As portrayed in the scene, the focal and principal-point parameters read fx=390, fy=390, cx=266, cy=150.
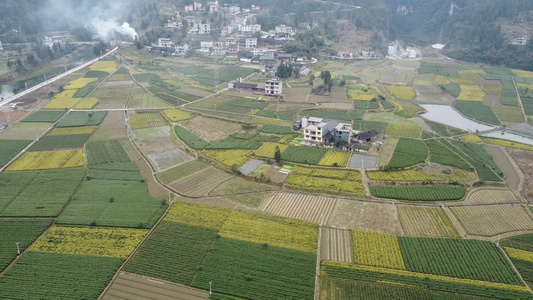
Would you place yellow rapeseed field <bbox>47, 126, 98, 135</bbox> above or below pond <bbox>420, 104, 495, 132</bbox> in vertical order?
below

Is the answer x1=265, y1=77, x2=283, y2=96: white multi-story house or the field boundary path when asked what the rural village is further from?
the field boundary path

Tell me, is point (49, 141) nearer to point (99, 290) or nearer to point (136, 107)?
point (136, 107)

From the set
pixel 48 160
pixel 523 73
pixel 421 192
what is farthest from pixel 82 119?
pixel 523 73

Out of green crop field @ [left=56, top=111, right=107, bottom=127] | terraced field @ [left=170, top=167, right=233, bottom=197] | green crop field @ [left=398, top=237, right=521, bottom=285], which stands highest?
green crop field @ [left=56, top=111, right=107, bottom=127]

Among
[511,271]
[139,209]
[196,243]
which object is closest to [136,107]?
[139,209]

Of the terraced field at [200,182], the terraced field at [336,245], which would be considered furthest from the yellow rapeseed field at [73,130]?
the terraced field at [336,245]

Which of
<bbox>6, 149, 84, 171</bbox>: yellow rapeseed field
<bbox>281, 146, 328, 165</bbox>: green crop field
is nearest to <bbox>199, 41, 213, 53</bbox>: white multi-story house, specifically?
<bbox>6, 149, 84, 171</bbox>: yellow rapeseed field

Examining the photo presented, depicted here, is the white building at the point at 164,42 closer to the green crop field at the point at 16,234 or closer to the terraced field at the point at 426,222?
the green crop field at the point at 16,234
